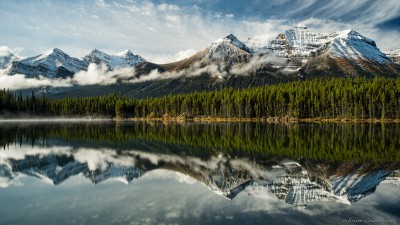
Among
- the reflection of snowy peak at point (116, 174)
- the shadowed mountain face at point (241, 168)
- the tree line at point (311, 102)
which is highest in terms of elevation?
the tree line at point (311, 102)

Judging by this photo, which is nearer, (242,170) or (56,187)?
(56,187)

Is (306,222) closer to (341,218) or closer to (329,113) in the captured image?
(341,218)

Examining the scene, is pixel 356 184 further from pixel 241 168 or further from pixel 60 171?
pixel 60 171

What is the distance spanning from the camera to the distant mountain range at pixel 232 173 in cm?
2208

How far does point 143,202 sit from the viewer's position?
778 inches

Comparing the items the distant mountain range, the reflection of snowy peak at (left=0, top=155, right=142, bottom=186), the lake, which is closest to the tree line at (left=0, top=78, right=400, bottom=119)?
the lake

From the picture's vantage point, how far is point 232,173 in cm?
2862

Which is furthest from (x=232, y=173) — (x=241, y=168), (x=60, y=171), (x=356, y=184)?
(x=60, y=171)

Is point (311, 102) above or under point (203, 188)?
above

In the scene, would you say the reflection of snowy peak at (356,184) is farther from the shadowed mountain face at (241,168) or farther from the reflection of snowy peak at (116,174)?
the reflection of snowy peak at (116,174)

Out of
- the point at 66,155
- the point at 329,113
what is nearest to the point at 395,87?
the point at 329,113

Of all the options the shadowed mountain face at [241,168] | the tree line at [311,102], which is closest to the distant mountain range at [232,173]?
the shadowed mountain face at [241,168]

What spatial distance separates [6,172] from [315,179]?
25177 mm

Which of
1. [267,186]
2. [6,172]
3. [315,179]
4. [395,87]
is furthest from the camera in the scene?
[395,87]
